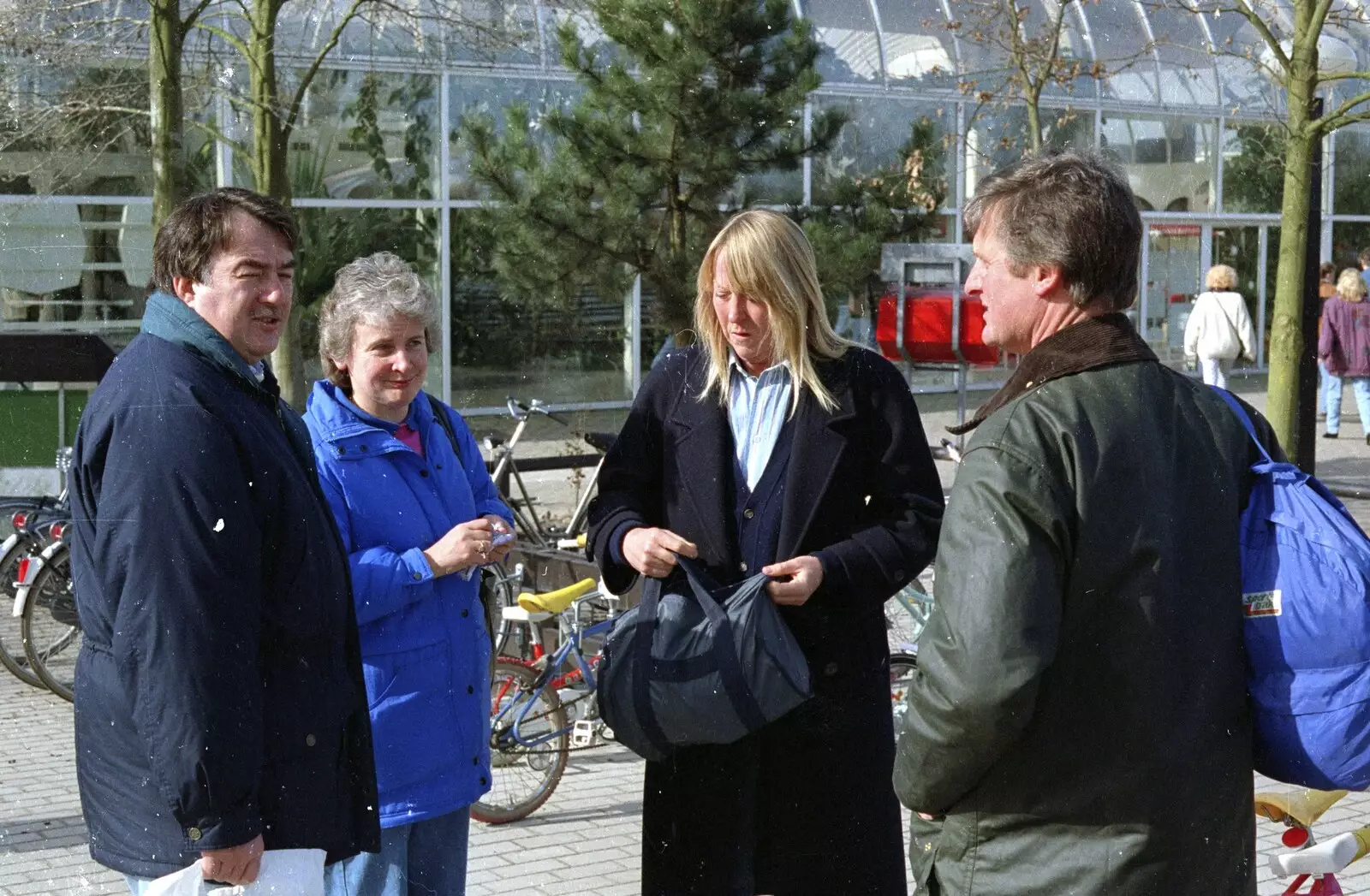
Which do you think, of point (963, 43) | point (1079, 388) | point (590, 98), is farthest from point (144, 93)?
point (963, 43)

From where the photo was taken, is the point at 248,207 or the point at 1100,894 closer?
the point at 1100,894

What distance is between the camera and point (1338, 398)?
1716cm

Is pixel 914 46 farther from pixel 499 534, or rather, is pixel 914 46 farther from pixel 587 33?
pixel 499 534

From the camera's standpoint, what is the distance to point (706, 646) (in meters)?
3.23

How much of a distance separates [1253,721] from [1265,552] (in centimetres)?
24

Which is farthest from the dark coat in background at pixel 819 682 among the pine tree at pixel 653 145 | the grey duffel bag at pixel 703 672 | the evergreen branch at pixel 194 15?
the pine tree at pixel 653 145

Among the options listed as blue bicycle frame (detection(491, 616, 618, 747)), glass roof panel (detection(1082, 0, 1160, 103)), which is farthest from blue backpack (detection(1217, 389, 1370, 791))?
glass roof panel (detection(1082, 0, 1160, 103))

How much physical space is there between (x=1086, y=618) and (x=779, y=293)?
1344 mm

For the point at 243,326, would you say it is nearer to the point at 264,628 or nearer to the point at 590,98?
the point at 264,628

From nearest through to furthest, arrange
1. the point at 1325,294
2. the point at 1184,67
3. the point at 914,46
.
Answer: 1. the point at 1325,294
2. the point at 914,46
3. the point at 1184,67

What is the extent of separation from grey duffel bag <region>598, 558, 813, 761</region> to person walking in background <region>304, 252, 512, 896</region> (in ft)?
1.11

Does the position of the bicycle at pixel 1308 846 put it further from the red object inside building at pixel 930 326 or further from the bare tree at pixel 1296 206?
the red object inside building at pixel 930 326

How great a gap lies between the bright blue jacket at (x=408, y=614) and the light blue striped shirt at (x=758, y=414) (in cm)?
62

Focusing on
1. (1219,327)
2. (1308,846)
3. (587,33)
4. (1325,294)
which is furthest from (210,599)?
(1325,294)
